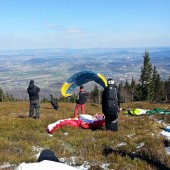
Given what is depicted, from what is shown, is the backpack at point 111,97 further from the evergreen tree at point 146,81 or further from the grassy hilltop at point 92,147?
the evergreen tree at point 146,81

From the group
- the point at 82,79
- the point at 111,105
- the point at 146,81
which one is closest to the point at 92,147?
the point at 111,105

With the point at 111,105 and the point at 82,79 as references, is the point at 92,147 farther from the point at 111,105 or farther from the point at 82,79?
the point at 82,79

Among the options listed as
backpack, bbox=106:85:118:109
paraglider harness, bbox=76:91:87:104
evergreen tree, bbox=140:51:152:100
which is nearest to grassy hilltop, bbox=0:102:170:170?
backpack, bbox=106:85:118:109

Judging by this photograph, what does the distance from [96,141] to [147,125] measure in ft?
15.8

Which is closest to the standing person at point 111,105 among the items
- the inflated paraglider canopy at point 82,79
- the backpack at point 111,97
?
the backpack at point 111,97

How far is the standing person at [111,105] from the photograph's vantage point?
13883mm

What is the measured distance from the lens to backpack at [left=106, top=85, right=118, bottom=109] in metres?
13.9

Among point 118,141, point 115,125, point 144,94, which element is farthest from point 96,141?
point 144,94

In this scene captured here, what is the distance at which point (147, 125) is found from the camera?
15.4m

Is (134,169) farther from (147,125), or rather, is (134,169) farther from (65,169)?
(147,125)

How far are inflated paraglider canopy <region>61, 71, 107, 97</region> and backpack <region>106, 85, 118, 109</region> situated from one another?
2139 centimetres

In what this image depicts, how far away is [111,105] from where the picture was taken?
13844mm

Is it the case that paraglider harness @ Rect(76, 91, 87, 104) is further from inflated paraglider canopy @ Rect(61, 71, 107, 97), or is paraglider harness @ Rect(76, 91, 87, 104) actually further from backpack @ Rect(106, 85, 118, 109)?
inflated paraglider canopy @ Rect(61, 71, 107, 97)

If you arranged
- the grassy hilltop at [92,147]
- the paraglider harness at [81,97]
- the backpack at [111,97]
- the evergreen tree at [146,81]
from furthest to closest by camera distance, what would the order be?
1. the evergreen tree at [146,81]
2. the paraglider harness at [81,97]
3. the backpack at [111,97]
4. the grassy hilltop at [92,147]
